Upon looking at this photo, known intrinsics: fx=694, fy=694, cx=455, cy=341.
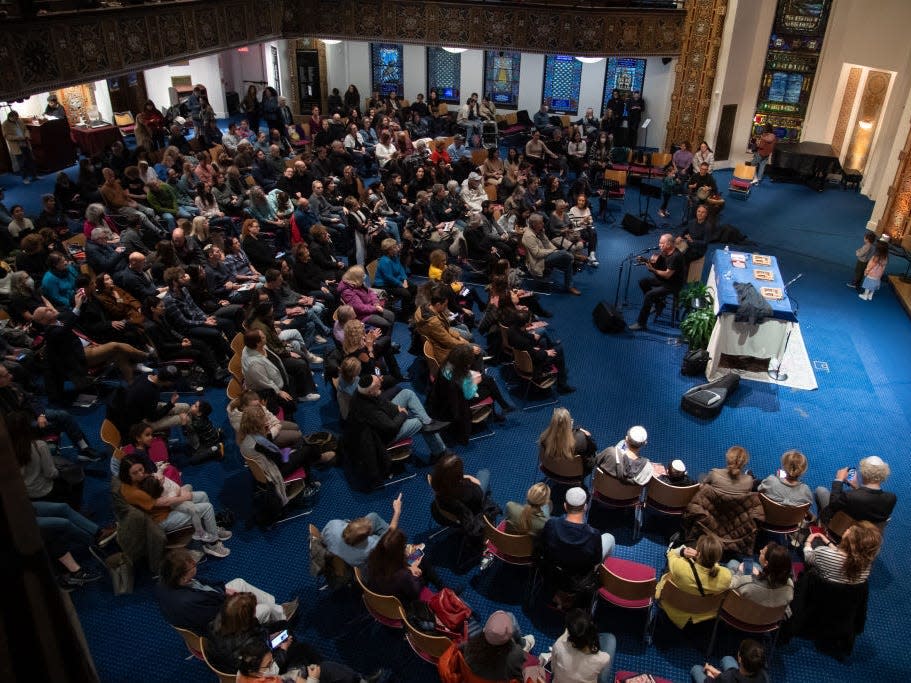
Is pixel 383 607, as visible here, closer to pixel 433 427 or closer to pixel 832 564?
pixel 433 427

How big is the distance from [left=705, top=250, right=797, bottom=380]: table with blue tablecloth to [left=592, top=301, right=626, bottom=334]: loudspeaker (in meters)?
1.30

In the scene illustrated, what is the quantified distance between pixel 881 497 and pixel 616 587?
2.38 metres

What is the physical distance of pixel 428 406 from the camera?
7445 millimetres

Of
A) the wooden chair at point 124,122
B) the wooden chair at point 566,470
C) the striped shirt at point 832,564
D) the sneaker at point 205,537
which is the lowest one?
the sneaker at point 205,537

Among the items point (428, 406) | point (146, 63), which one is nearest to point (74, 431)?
point (428, 406)

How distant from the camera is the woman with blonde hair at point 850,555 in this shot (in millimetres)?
4953

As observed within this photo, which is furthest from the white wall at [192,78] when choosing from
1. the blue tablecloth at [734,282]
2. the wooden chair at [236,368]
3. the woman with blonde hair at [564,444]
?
the woman with blonde hair at [564,444]

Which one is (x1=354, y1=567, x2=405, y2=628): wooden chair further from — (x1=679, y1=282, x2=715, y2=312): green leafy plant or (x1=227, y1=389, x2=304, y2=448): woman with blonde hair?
(x1=679, y1=282, x2=715, y2=312): green leafy plant

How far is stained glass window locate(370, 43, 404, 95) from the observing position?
21.7 m

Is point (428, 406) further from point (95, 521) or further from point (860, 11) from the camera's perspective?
point (860, 11)

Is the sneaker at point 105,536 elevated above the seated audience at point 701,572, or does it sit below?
below

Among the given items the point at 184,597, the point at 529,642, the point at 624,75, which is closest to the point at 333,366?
the point at 184,597

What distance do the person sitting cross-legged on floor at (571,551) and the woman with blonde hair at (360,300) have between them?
4.10 m

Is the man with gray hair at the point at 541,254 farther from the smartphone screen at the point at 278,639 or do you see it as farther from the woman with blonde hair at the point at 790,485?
the smartphone screen at the point at 278,639
